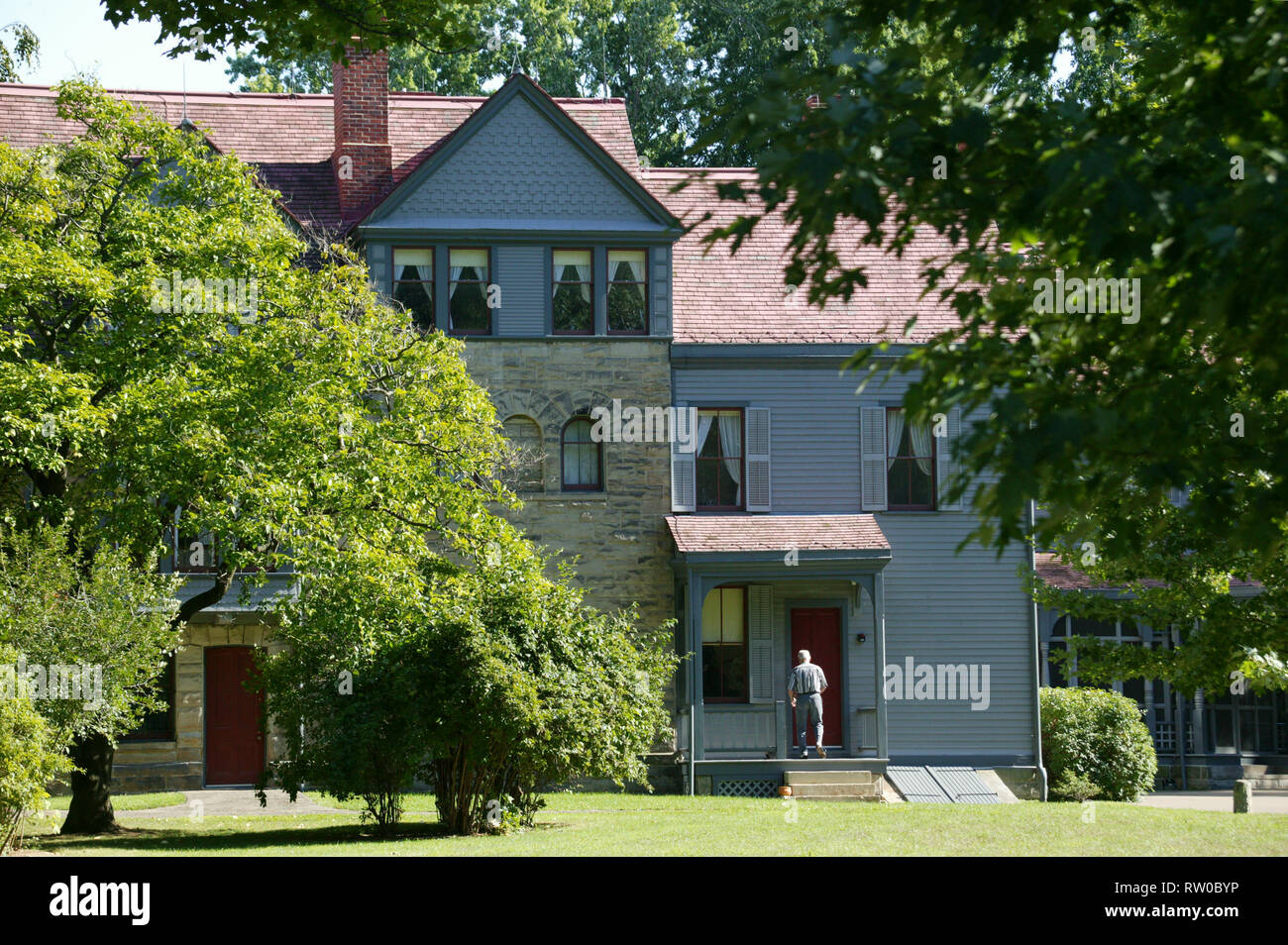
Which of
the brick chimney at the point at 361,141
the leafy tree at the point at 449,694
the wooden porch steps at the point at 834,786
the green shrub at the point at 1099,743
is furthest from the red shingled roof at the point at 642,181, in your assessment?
the leafy tree at the point at 449,694

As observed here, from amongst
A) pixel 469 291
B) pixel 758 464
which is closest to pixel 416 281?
pixel 469 291

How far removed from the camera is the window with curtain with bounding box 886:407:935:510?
26.2 metres

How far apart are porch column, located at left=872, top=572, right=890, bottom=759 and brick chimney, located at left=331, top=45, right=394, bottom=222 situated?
37.1 ft

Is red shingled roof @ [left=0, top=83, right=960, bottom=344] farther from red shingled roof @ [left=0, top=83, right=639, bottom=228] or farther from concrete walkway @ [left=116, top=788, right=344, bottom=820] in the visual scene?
concrete walkway @ [left=116, top=788, right=344, bottom=820]

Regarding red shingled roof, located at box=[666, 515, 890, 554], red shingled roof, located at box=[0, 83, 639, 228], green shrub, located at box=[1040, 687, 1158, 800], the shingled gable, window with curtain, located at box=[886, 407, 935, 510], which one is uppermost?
red shingled roof, located at box=[0, 83, 639, 228]

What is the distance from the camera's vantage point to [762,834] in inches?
588

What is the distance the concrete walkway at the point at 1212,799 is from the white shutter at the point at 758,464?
8.09 meters

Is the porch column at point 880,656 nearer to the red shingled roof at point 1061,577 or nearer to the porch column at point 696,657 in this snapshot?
the porch column at point 696,657

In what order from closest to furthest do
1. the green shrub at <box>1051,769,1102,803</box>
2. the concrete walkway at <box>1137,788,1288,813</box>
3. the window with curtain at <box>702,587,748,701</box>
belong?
the concrete walkway at <box>1137,788,1288,813</box>
the green shrub at <box>1051,769,1102,803</box>
the window with curtain at <box>702,587,748,701</box>

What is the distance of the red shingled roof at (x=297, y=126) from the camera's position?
2695 centimetres

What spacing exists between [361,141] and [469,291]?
12.8 ft

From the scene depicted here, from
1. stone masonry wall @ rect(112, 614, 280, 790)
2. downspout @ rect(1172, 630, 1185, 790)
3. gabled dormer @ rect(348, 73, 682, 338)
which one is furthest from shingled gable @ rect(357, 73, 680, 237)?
downspout @ rect(1172, 630, 1185, 790)

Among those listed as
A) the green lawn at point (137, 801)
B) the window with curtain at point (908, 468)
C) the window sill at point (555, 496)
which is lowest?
the green lawn at point (137, 801)

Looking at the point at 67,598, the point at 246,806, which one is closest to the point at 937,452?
the point at 246,806
